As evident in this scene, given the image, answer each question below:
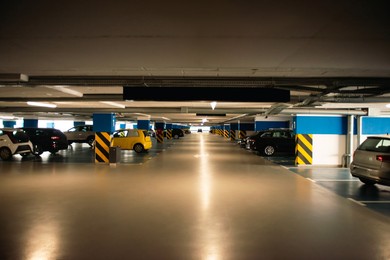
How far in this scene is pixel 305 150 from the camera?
13.4 m

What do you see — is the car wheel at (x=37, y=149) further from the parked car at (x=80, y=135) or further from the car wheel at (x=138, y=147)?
the parked car at (x=80, y=135)

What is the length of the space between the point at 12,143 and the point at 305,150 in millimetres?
13242

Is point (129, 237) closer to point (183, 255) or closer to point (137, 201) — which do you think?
point (183, 255)

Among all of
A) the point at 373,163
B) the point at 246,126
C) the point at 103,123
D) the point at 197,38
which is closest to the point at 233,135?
the point at 246,126

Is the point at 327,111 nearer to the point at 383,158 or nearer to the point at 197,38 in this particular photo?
the point at 383,158

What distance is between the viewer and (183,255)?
12.7 feet

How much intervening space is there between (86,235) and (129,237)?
0.65 metres

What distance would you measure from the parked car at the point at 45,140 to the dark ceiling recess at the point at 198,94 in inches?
442

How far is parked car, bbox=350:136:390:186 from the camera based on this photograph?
748 centimetres

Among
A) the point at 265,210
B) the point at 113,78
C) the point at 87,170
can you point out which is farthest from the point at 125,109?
the point at 265,210

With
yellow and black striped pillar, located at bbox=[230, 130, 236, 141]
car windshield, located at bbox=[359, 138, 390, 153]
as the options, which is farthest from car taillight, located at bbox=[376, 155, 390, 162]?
yellow and black striped pillar, located at bbox=[230, 130, 236, 141]

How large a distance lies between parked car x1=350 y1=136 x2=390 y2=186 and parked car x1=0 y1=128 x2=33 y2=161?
14.0m

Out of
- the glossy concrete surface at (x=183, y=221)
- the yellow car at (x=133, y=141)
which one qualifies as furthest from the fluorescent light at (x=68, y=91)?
the yellow car at (x=133, y=141)

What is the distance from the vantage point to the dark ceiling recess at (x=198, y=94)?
7.63 metres
